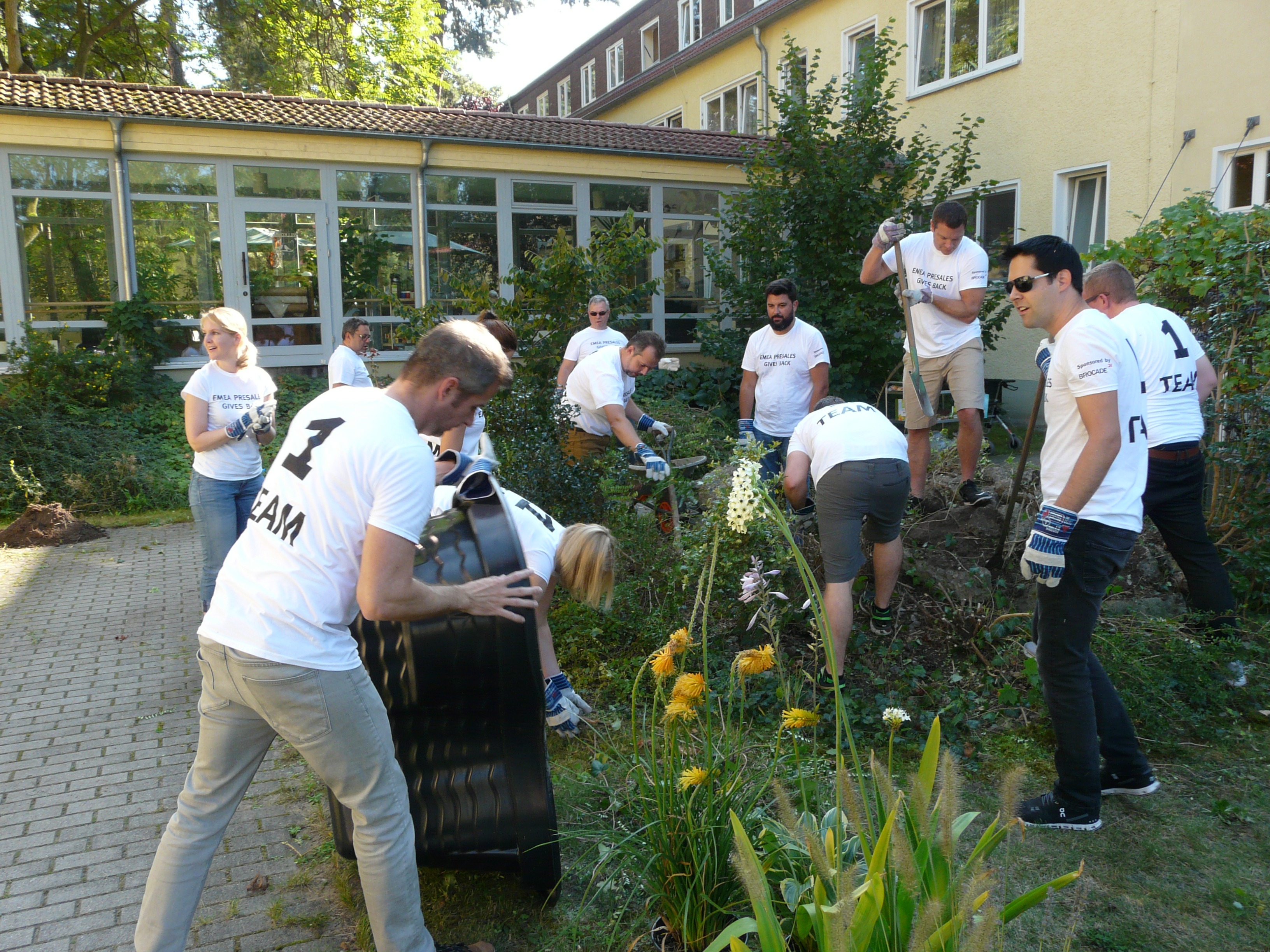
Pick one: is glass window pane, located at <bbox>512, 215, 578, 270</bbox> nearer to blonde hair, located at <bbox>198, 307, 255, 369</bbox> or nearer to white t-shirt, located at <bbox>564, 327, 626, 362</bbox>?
white t-shirt, located at <bbox>564, 327, 626, 362</bbox>

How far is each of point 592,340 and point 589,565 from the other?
5279 millimetres

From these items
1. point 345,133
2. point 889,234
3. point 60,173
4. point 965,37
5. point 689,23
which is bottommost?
point 889,234

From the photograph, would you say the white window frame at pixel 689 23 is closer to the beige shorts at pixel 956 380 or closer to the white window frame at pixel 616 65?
the white window frame at pixel 616 65

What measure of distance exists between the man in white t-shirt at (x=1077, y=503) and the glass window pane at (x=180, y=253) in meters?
13.2

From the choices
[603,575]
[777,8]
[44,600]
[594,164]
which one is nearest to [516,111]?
[777,8]

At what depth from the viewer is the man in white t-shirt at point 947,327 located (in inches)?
235

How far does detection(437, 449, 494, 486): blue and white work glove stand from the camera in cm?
418

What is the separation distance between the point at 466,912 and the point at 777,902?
1.19 m

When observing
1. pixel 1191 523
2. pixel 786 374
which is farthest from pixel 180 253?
pixel 1191 523

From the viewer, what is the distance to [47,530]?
909 centimetres

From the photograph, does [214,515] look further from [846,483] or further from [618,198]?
[618,198]

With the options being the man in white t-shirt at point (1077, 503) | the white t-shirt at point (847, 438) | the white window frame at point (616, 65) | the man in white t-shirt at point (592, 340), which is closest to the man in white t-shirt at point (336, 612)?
the man in white t-shirt at point (1077, 503)

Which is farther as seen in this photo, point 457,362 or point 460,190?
point 460,190

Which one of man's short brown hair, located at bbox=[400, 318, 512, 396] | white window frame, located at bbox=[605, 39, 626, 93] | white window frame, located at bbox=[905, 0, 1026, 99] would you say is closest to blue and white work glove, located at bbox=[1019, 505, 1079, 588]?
man's short brown hair, located at bbox=[400, 318, 512, 396]
